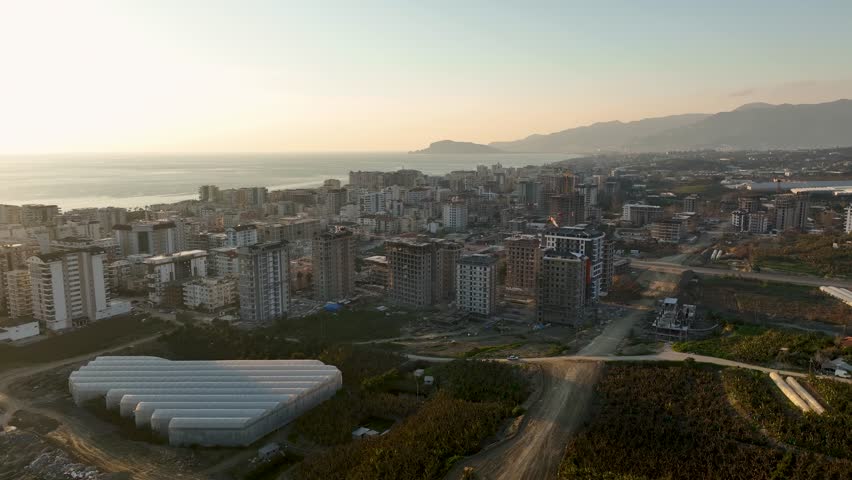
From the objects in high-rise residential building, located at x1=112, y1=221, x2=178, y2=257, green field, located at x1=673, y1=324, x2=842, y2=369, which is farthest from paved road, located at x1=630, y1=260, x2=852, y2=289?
high-rise residential building, located at x1=112, y1=221, x2=178, y2=257

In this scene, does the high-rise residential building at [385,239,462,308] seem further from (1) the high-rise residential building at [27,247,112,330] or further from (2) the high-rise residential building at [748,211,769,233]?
(2) the high-rise residential building at [748,211,769,233]

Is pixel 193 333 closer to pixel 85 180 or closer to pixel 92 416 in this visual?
pixel 92 416

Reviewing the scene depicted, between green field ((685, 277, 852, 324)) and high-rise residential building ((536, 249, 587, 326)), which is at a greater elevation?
high-rise residential building ((536, 249, 587, 326))

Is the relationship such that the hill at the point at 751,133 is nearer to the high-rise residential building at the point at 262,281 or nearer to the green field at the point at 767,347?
the green field at the point at 767,347

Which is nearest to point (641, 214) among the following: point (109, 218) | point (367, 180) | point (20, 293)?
point (367, 180)

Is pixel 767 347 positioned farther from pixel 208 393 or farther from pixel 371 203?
pixel 371 203

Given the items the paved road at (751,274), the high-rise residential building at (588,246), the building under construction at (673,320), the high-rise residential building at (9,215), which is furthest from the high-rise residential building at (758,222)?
the high-rise residential building at (9,215)
